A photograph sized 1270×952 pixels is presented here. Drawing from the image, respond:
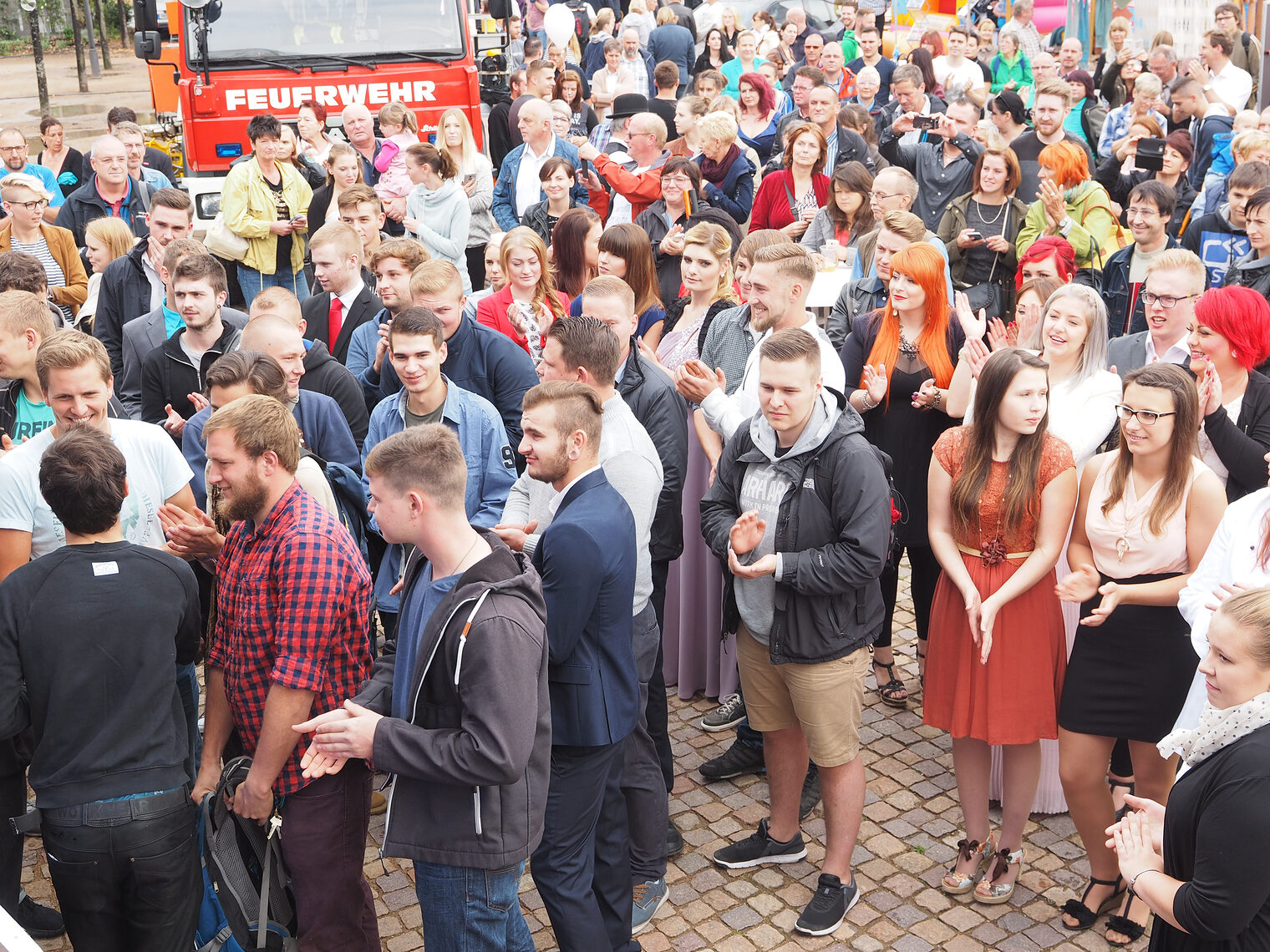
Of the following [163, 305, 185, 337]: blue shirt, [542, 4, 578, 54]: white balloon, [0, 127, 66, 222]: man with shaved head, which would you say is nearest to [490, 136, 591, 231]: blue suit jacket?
[0, 127, 66, 222]: man with shaved head

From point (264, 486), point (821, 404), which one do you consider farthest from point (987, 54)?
point (264, 486)

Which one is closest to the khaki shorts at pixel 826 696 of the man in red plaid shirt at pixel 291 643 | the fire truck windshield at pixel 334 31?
the man in red plaid shirt at pixel 291 643

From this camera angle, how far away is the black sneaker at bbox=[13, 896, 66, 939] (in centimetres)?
462

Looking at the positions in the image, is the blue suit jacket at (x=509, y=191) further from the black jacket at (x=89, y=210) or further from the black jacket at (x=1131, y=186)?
the black jacket at (x=1131, y=186)

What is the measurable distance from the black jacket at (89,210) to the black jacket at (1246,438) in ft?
25.4

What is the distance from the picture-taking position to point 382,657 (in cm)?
370

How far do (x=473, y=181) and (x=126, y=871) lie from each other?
7022 mm

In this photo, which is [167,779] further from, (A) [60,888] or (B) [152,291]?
(B) [152,291]

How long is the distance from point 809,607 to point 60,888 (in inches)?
100.0

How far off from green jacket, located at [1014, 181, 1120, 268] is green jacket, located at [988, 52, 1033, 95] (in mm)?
7277

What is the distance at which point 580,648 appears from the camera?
148 inches

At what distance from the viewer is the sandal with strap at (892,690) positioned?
6012 millimetres

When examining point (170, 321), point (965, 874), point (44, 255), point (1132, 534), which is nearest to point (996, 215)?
point (1132, 534)

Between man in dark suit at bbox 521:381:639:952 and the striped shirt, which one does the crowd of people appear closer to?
man in dark suit at bbox 521:381:639:952
